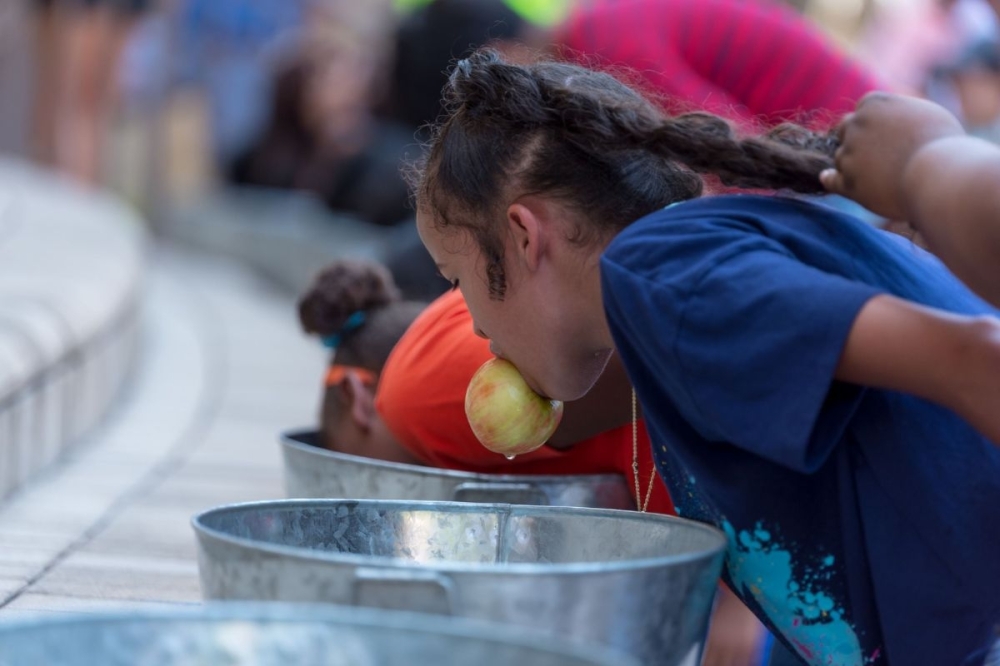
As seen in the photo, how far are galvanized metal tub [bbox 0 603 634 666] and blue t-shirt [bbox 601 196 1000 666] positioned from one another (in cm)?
31

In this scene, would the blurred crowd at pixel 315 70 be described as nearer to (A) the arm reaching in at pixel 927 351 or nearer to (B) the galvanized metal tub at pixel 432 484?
(B) the galvanized metal tub at pixel 432 484

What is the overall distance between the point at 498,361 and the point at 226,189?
668cm

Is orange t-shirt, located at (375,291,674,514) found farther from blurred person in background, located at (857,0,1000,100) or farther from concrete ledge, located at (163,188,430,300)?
blurred person in background, located at (857,0,1000,100)

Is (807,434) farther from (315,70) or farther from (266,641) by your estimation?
(315,70)

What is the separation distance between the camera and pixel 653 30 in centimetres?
294

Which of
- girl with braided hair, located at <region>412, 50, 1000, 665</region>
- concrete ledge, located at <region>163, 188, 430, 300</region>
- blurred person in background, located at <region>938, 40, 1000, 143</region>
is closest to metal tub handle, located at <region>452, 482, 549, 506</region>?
girl with braided hair, located at <region>412, 50, 1000, 665</region>

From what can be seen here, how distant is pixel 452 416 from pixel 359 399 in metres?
0.29

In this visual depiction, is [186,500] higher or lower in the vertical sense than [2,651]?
lower

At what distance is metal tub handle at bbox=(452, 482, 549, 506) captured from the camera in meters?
1.77

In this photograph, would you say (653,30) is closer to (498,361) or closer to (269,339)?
(498,361)

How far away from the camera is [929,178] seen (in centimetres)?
116

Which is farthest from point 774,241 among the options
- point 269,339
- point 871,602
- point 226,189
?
point 226,189

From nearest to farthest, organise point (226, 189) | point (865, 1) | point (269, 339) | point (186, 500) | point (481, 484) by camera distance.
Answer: point (481, 484) → point (186, 500) → point (269, 339) → point (865, 1) → point (226, 189)

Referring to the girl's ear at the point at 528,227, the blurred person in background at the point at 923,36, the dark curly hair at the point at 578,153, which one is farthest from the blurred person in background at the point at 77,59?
the girl's ear at the point at 528,227
